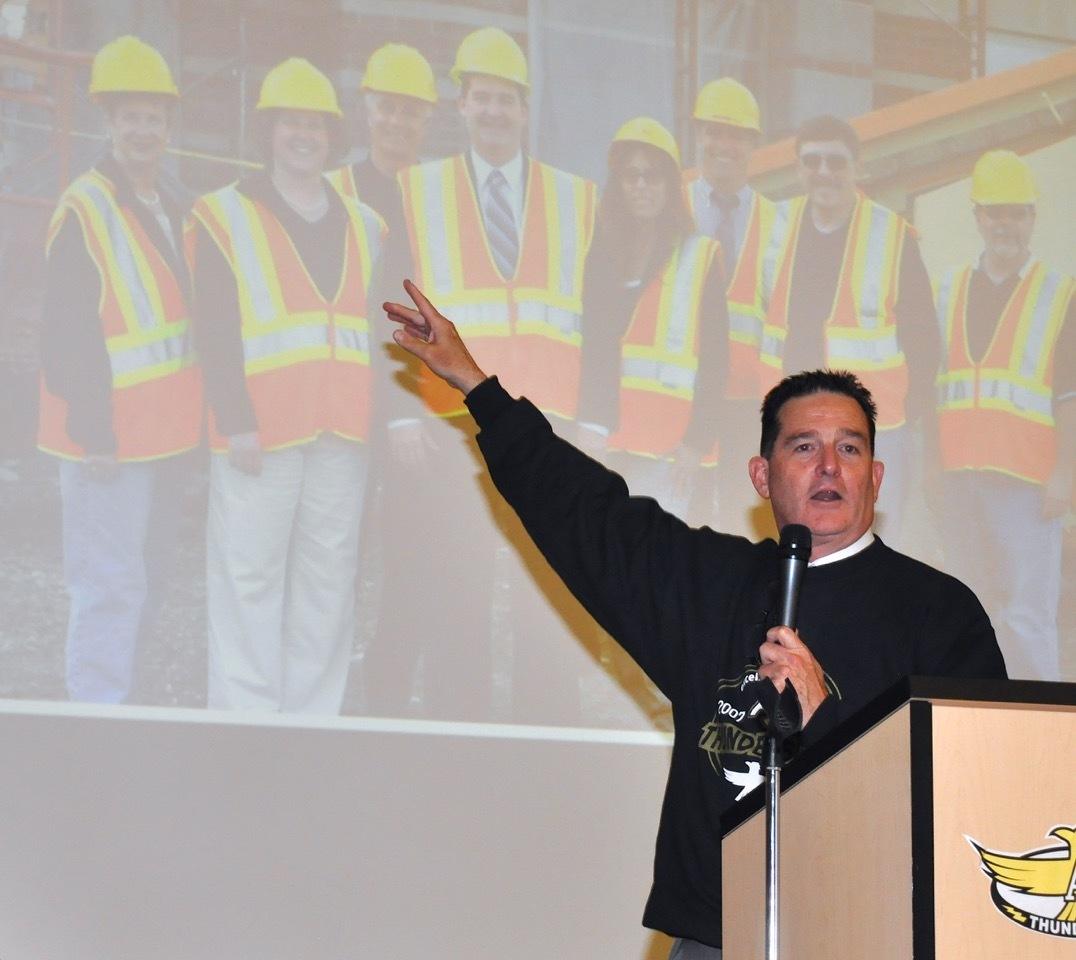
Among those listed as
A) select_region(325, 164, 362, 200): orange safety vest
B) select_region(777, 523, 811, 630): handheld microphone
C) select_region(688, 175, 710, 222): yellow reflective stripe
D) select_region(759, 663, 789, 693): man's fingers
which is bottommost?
select_region(759, 663, 789, 693): man's fingers

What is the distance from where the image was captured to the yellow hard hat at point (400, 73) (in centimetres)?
363

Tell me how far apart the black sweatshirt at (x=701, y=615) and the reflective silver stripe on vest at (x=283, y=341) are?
3.54ft

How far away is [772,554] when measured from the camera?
2369 mm

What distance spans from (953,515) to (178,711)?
6.22ft

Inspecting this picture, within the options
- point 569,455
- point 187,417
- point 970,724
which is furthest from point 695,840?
point 187,417

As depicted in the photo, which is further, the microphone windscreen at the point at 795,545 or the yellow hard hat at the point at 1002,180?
the yellow hard hat at the point at 1002,180

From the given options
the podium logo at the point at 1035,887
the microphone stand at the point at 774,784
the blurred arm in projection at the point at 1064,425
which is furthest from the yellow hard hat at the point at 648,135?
the podium logo at the point at 1035,887

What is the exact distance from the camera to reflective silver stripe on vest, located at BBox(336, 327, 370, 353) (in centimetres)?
356

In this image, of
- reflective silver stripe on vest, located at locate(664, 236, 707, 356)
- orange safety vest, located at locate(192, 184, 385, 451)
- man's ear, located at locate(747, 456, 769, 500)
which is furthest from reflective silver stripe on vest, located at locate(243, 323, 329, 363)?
man's ear, located at locate(747, 456, 769, 500)

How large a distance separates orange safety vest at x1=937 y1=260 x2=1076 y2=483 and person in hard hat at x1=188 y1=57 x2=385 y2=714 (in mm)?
1425

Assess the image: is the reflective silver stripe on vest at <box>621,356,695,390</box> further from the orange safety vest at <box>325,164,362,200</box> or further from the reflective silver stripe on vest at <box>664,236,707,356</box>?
the orange safety vest at <box>325,164,362,200</box>

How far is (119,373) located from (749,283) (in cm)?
152

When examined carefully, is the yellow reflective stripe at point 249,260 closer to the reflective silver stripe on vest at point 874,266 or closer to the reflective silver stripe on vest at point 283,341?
the reflective silver stripe on vest at point 283,341

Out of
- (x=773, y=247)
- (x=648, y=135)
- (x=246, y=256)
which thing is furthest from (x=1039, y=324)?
(x=246, y=256)
